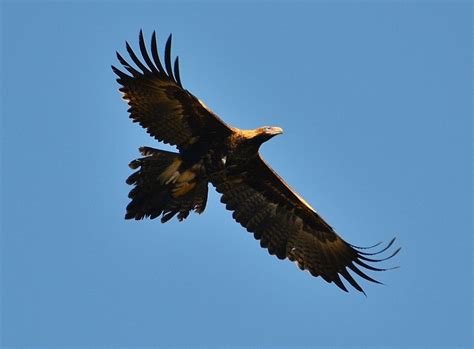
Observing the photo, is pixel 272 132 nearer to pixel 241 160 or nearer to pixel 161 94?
pixel 241 160

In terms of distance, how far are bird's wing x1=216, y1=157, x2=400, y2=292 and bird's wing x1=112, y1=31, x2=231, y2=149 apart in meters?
1.59

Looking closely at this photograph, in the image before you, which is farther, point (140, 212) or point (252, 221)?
point (252, 221)

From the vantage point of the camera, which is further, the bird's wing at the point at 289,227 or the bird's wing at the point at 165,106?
the bird's wing at the point at 289,227

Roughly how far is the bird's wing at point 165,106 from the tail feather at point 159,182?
14.6 inches

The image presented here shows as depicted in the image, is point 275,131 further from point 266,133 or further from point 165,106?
point 165,106

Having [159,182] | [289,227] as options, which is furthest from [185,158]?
[289,227]

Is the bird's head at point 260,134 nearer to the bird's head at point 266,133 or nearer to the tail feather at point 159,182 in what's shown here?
the bird's head at point 266,133

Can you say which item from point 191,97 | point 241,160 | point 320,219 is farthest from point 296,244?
point 191,97

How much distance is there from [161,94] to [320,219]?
3943 millimetres

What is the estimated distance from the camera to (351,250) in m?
20.8

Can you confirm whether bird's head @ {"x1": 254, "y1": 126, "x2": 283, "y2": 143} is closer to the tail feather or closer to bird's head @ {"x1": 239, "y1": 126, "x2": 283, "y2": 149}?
bird's head @ {"x1": 239, "y1": 126, "x2": 283, "y2": 149}

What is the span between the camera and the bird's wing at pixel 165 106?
18.8 metres

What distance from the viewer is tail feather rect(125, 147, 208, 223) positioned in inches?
757

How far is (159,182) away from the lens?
1944 cm
